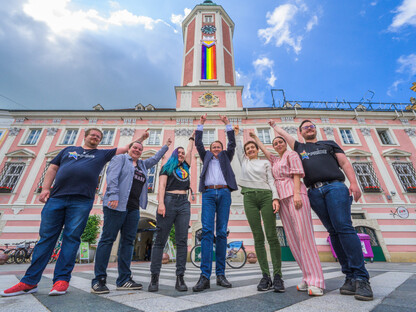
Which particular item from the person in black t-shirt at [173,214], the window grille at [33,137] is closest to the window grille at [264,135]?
the person in black t-shirt at [173,214]

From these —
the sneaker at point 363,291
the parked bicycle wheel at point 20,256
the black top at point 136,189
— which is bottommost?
the parked bicycle wheel at point 20,256

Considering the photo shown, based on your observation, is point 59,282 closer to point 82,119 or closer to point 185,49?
point 82,119

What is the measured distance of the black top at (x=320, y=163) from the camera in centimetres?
227

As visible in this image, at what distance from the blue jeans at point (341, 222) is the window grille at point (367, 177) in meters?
12.8

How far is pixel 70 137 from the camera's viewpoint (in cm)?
1424

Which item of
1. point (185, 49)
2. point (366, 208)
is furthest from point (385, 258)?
point (185, 49)

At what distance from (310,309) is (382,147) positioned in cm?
1694

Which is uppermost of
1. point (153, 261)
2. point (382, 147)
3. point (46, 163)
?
point (382, 147)

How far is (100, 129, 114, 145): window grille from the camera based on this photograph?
13.8m

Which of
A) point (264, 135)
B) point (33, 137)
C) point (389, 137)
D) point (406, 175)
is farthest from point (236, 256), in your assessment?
point (33, 137)

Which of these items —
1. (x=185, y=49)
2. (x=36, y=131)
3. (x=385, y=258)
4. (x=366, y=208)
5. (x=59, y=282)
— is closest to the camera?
(x=59, y=282)

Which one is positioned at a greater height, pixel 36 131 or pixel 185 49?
pixel 185 49

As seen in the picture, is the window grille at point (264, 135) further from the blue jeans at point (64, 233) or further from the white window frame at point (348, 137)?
the blue jeans at point (64, 233)

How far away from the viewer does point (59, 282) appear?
1940mm
